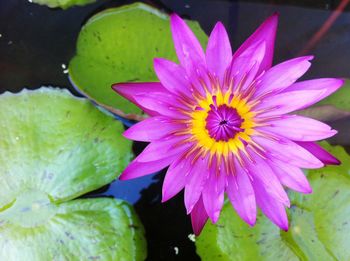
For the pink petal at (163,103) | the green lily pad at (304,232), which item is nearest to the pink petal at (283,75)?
the pink petal at (163,103)

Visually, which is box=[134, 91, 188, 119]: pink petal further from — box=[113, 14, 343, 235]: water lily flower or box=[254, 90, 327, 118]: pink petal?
box=[254, 90, 327, 118]: pink petal

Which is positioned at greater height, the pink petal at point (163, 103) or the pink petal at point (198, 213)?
the pink petal at point (163, 103)

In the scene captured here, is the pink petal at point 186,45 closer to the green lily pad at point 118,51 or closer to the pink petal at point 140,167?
the pink petal at point 140,167

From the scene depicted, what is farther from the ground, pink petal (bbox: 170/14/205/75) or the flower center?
pink petal (bbox: 170/14/205/75)

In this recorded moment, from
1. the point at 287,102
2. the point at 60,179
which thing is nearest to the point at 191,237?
the point at 60,179

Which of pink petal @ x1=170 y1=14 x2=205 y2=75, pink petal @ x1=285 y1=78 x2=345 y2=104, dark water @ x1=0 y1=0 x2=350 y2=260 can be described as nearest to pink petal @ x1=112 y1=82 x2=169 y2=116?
pink petal @ x1=170 y1=14 x2=205 y2=75

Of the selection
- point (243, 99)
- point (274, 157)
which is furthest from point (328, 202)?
point (243, 99)
